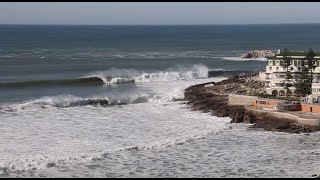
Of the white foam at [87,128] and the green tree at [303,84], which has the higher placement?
the green tree at [303,84]

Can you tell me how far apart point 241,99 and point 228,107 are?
162 centimetres

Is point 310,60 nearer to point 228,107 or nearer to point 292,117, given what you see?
point 228,107

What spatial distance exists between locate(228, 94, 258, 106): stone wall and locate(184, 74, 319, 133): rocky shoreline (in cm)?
52

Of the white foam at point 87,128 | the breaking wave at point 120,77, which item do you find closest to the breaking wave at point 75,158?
the white foam at point 87,128

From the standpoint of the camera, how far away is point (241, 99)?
4588 centimetres

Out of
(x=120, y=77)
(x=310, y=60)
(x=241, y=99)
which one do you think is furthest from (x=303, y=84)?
(x=120, y=77)

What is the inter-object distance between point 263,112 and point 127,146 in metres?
12.4

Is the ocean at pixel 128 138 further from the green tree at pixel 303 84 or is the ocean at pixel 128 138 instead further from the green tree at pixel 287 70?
the green tree at pixel 303 84

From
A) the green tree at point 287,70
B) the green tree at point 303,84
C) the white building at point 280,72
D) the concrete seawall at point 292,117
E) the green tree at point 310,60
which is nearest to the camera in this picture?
the concrete seawall at point 292,117

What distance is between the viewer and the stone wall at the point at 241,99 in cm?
4528

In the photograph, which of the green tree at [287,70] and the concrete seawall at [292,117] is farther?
the green tree at [287,70]

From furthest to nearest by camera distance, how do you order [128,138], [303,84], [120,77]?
[120,77] < [303,84] < [128,138]

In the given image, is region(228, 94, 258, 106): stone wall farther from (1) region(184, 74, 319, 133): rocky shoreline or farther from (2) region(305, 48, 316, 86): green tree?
(2) region(305, 48, 316, 86): green tree

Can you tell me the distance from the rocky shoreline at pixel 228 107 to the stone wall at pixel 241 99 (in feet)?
1.72
